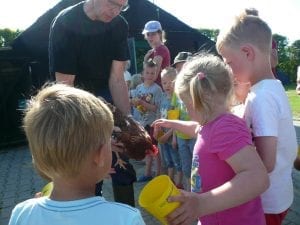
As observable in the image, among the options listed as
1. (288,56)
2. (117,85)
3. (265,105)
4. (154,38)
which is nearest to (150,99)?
(154,38)

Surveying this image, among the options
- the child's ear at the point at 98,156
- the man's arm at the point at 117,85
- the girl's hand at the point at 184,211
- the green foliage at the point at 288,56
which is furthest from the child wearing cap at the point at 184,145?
the green foliage at the point at 288,56

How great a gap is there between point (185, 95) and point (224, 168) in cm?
35

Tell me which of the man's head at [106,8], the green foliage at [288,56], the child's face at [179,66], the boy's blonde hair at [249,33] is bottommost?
the green foliage at [288,56]

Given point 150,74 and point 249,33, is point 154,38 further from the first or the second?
point 249,33

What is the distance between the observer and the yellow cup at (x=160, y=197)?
1352 millimetres

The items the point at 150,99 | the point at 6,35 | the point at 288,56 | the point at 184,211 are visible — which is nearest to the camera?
the point at 184,211

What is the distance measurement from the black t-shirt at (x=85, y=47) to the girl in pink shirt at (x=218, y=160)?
118 centimetres

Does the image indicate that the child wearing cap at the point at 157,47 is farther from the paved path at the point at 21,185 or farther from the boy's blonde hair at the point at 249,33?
the boy's blonde hair at the point at 249,33

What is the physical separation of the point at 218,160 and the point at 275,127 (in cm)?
29

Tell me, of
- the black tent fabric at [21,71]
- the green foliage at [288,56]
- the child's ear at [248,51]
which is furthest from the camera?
the green foliage at [288,56]

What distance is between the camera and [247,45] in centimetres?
174

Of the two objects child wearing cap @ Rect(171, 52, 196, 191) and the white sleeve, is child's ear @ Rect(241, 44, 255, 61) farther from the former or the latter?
child wearing cap @ Rect(171, 52, 196, 191)

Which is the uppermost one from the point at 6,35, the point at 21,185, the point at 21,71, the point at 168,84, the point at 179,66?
the point at 179,66

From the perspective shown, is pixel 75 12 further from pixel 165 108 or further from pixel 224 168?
pixel 165 108
